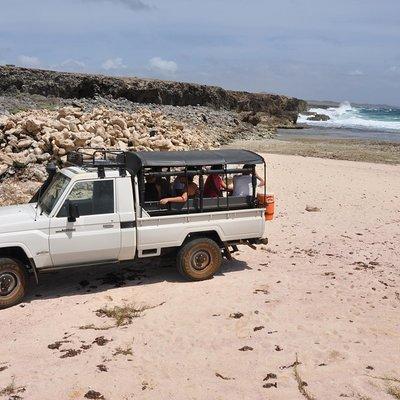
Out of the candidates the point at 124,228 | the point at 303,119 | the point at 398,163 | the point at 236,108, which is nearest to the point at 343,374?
the point at 124,228

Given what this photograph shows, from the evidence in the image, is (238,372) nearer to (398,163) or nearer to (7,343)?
(7,343)

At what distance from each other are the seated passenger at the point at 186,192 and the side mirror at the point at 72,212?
1.62 meters

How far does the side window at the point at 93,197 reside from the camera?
8602 mm

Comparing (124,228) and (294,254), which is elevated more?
(124,228)

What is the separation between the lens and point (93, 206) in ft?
28.6

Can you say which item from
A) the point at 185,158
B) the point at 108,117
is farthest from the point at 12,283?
the point at 108,117

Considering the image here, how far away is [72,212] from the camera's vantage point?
8.31 meters

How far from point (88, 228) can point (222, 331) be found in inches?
111

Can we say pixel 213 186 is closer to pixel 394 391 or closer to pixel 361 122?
pixel 394 391

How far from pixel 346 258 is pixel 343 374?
5.32 metres

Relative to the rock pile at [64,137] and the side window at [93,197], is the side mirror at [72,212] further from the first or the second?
the rock pile at [64,137]

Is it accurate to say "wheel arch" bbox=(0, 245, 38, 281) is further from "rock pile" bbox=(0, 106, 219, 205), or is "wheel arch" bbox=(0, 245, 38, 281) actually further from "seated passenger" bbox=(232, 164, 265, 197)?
"rock pile" bbox=(0, 106, 219, 205)

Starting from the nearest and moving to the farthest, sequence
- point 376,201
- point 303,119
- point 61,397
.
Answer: point 61,397 → point 376,201 → point 303,119

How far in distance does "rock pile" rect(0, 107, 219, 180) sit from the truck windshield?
313 inches
